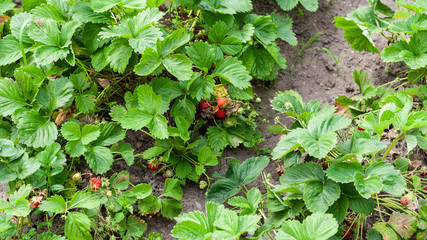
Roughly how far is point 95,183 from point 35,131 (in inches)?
15.1

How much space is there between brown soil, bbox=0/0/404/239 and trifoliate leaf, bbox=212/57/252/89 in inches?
17.2

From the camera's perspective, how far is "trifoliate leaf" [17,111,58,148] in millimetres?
1992

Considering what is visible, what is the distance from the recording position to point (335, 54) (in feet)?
9.55

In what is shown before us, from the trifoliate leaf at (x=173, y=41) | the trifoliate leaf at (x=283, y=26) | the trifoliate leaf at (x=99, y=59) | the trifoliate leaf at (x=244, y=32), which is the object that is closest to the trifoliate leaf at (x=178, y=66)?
the trifoliate leaf at (x=173, y=41)

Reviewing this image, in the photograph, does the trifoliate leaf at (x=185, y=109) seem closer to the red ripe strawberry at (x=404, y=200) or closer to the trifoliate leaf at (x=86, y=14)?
the trifoliate leaf at (x=86, y=14)

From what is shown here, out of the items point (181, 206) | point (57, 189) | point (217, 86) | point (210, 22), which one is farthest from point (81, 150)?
point (210, 22)

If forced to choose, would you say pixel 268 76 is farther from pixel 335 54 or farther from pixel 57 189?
pixel 57 189

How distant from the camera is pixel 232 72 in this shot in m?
2.21

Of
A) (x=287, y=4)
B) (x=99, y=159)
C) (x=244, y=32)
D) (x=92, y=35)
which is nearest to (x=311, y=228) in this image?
(x=99, y=159)

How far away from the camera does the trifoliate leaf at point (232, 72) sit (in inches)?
85.7

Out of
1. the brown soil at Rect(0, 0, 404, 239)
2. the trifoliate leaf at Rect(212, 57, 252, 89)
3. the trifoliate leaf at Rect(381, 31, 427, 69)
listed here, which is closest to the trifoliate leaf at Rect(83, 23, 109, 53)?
the brown soil at Rect(0, 0, 404, 239)

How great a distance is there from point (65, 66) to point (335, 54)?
1781 millimetres

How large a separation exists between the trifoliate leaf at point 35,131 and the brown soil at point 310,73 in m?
0.38

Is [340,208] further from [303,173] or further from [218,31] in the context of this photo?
[218,31]
